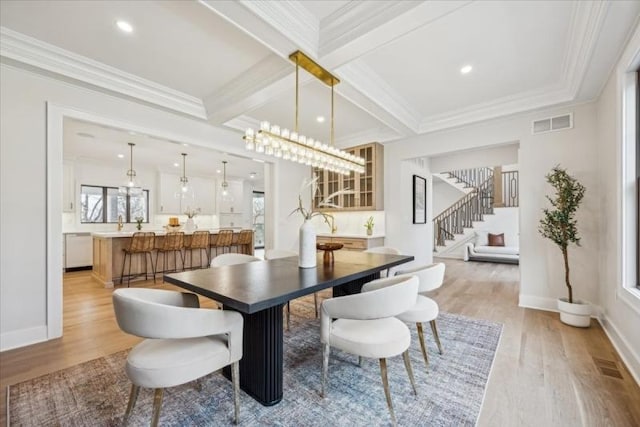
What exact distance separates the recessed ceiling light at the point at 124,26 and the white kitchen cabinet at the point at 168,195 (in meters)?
6.61

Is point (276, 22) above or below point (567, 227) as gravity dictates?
above

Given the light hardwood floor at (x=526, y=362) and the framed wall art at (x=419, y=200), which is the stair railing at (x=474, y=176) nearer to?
the framed wall art at (x=419, y=200)

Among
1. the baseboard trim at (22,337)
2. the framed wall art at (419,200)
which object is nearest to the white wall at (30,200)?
the baseboard trim at (22,337)

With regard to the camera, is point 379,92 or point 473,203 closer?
point 379,92

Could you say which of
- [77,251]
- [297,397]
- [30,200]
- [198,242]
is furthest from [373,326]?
[77,251]

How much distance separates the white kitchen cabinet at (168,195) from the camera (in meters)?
8.23

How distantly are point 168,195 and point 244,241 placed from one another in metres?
3.34

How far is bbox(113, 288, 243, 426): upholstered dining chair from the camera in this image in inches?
54.0

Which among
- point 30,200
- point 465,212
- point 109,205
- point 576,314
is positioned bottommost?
point 576,314

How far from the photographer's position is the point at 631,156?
2357 mm

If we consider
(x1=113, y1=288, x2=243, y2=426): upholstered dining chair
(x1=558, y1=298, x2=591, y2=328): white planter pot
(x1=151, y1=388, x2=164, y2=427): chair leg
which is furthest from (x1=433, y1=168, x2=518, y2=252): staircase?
(x1=151, y1=388, x2=164, y2=427): chair leg

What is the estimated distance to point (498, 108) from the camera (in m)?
3.88

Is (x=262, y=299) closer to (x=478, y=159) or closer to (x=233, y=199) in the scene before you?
(x=478, y=159)

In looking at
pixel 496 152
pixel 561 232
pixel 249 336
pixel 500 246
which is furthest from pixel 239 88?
pixel 500 246
